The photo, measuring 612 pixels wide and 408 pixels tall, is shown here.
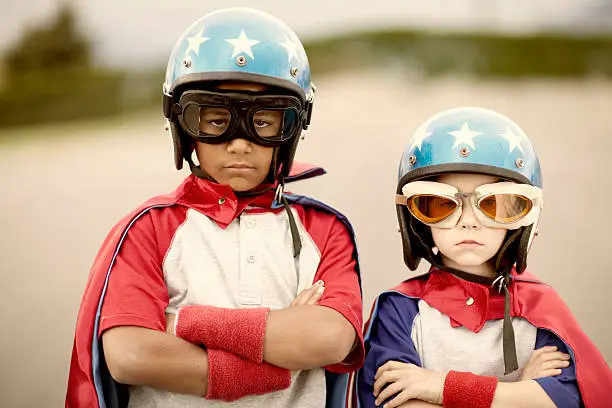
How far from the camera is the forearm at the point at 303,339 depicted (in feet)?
8.63

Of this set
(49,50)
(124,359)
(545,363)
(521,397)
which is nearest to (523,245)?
(545,363)

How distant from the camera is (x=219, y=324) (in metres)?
2.63

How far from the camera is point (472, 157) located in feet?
9.86

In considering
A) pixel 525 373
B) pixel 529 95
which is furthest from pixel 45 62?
pixel 525 373

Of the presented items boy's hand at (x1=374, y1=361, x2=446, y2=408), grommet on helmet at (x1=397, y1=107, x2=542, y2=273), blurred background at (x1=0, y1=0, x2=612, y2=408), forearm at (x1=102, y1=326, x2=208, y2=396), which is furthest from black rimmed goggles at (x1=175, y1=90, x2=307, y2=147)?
blurred background at (x1=0, y1=0, x2=612, y2=408)

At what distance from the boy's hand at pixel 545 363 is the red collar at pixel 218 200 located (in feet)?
3.61

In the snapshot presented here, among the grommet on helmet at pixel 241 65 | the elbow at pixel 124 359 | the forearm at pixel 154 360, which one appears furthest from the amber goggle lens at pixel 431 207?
the elbow at pixel 124 359

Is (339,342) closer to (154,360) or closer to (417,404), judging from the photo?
(417,404)

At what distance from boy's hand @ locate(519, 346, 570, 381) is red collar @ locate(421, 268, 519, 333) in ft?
0.58

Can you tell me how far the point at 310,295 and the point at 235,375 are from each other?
382 millimetres

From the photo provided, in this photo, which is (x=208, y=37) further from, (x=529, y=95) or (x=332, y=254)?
(x=529, y=95)

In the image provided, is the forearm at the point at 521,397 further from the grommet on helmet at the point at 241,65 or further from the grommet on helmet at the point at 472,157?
the grommet on helmet at the point at 241,65

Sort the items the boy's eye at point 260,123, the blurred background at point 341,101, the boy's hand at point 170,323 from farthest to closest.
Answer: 1. the blurred background at point 341,101
2. the boy's eye at point 260,123
3. the boy's hand at point 170,323

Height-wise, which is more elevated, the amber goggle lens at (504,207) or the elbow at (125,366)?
the amber goggle lens at (504,207)
